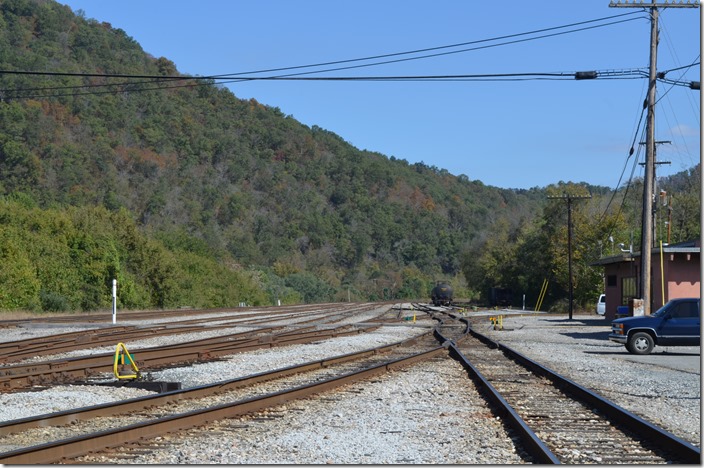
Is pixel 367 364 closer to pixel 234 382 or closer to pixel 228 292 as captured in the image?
pixel 234 382

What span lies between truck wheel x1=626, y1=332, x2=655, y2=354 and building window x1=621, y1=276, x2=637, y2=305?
1937 centimetres

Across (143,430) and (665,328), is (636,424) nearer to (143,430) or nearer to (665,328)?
(143,430)

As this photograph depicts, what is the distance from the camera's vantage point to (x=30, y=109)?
114m

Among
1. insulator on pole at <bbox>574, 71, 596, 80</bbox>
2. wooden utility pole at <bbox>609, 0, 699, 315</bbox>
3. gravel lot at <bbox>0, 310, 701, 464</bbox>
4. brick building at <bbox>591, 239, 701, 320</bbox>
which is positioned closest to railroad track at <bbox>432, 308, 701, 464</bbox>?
gravel lot at <bbox>0, 310, 701, 464</bbox>

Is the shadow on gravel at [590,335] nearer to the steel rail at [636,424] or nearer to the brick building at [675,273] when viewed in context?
the brick building at [675,273]

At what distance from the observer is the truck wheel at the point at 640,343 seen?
Result: 26219 mm

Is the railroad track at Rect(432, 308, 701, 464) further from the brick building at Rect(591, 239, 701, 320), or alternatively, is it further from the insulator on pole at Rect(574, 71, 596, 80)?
the brick building at Rect(591, 239, 701, 320)

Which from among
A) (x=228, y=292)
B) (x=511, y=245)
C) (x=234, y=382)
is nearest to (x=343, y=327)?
(x=234, y=382)

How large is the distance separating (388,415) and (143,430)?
363 centimetres

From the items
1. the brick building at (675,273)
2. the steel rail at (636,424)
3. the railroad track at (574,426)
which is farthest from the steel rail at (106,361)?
the brick building at (675,273)

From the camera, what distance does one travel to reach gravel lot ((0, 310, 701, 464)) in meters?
9.62

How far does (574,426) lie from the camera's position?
11.7 metres

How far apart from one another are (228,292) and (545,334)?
45.7 metres

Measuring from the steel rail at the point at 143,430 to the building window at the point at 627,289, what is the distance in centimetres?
3363
